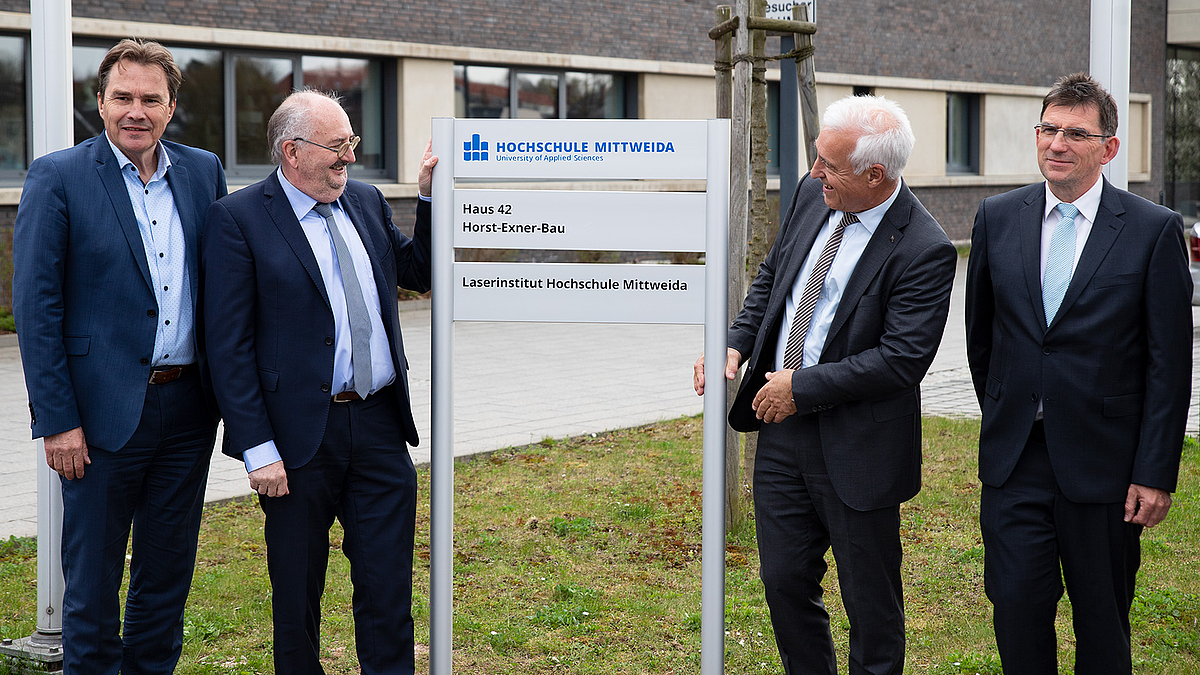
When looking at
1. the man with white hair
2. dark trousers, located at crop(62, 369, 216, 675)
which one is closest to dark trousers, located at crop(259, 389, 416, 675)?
dark trousers, located at crop(62, 369, 216, 675)

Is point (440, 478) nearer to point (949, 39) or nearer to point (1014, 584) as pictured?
point (1014, 584)

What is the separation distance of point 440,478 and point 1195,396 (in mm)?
7520

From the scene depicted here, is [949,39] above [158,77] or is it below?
above

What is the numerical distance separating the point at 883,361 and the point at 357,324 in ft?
5.12

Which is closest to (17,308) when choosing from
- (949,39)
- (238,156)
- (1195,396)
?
(1195,396)

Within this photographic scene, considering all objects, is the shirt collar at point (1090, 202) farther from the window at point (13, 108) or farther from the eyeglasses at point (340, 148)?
the window at point (13, 108)

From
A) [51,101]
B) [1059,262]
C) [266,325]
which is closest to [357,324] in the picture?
[266,325]

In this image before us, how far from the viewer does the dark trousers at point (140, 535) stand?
369 centimetres

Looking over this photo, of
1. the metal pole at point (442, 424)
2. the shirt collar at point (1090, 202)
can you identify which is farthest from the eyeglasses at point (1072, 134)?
the metal pole at point (442, 424)

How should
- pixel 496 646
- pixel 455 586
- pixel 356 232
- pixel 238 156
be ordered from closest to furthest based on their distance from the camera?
pixel 356 232, pixel 496 646, pixel 455 586, pixel 238 156

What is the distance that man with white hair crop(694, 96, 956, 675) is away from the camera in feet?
11.5

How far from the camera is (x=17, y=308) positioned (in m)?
3.60

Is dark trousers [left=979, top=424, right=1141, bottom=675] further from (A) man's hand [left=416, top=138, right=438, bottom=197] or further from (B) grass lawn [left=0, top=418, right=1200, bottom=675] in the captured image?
(A) man's hand [left=416, top=138, right=438, bottom=197]

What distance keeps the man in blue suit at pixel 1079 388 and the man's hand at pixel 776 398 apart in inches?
23.5
